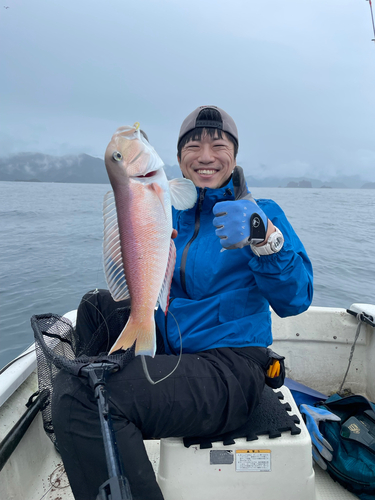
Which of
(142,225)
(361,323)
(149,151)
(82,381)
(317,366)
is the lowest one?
(317,366)

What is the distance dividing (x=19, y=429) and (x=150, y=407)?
1190 millimetres

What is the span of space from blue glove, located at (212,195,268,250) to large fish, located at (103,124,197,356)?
0.34 metres

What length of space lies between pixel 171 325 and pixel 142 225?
0.84 metres

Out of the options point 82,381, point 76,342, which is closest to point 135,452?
point 82,381

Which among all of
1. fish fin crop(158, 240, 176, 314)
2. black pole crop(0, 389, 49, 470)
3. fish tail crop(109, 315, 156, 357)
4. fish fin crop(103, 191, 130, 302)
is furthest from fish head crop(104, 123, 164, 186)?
black pole crop(0, 389, 49, 470)

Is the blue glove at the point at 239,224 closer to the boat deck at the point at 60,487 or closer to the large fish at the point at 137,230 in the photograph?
the large fish at the point at 137,230

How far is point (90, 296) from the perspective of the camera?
256cm

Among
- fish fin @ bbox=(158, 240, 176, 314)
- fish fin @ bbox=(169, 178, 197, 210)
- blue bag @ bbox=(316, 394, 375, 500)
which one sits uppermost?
fish fin @ bbox=(169, 178, 197, 210)

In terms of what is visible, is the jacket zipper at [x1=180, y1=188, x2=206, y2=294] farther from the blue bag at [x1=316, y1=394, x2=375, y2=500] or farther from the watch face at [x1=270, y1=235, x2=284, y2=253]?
the blue bag at [x1=316, y1=394, x2=375, y2=500]

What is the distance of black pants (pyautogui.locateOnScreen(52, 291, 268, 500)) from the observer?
1.56m

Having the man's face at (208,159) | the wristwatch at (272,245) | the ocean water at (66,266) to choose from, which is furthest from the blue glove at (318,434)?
the ocean water at (66,266)

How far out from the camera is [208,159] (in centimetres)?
223

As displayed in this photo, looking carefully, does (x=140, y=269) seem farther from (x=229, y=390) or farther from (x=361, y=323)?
(x=361, y=323)

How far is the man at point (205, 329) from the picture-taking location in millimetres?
1583
